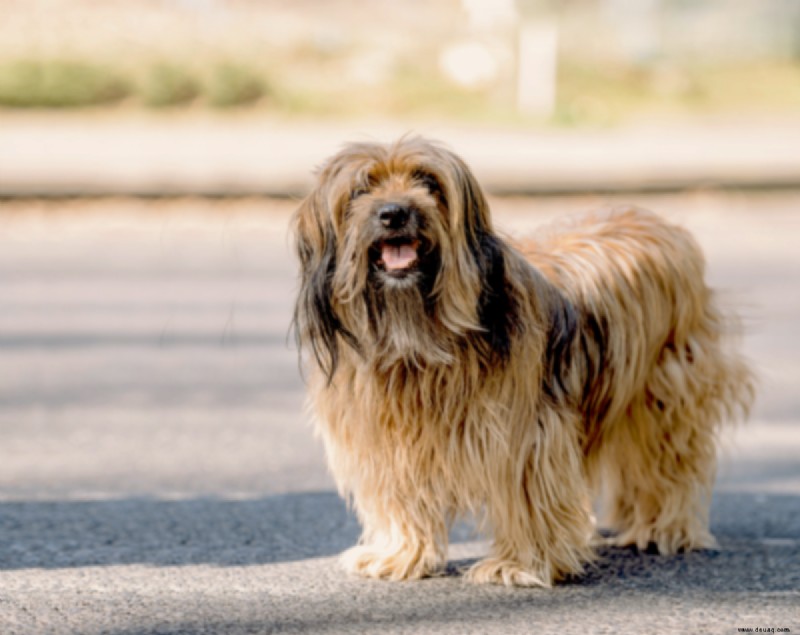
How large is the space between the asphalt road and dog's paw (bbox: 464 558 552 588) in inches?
2.7

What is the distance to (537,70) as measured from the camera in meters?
35.1

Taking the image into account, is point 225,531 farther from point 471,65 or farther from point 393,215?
point 471,65

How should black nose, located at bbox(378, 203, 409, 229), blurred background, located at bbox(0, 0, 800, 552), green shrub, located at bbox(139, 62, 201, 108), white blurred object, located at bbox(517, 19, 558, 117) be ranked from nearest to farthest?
black nose, located at bbox(378, 203, 409, 229)
blurred background, located at bbox(0, 0, 800, 552)
green shrub, located at bbox(139, 62, 201, 108)
white blurred object, located at bbox(517, 19, 558, 117)

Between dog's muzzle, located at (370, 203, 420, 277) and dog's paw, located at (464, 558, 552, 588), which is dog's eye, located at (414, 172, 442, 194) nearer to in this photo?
dog's muzzle, located at (370, 203, 420, 277)

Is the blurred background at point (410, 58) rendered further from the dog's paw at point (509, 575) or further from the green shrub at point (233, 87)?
the dog's paw at point (509, 575)

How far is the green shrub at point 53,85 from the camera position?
30188 mm

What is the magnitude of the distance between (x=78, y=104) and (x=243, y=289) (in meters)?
17.5

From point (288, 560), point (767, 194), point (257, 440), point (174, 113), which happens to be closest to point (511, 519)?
point (288, 560)

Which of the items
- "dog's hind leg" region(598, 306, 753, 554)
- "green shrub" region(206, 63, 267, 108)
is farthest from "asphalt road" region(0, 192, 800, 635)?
"green shrub" region(206, 63, 267, 108)

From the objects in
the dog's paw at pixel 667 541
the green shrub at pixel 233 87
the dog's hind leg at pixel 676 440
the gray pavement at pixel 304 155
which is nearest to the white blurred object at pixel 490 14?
the gray pavement at pixel 304 155

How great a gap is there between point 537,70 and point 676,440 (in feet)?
98.5

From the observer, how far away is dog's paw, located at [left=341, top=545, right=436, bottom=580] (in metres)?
5.39

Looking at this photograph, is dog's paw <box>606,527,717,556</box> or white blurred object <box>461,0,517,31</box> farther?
white blurred object <box>461,0,517,31</box>

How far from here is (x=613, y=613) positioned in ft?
16.2
